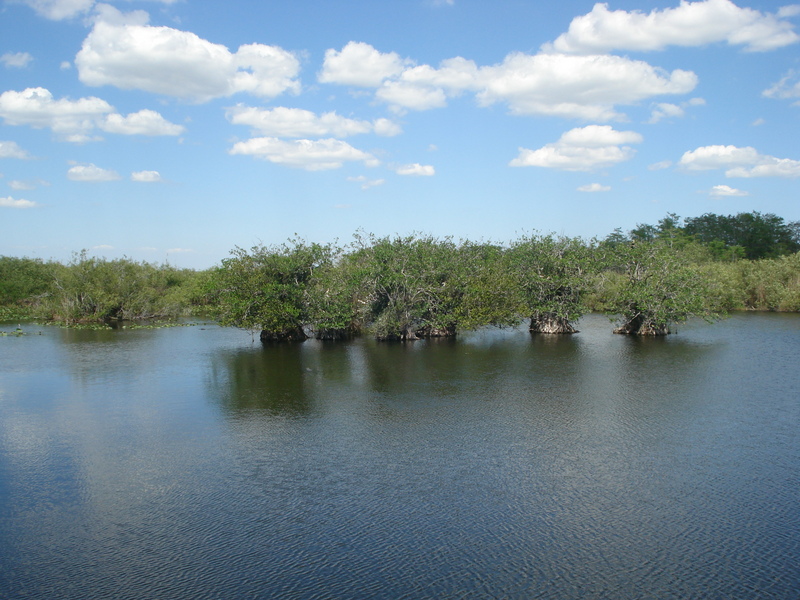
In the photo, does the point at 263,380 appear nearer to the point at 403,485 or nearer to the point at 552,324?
the point at 403,485

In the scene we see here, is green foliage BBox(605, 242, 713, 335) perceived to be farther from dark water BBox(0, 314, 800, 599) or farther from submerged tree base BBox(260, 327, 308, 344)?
submerged tree base BBox(260, 327, 308, 344)

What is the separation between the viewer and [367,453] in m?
13.7

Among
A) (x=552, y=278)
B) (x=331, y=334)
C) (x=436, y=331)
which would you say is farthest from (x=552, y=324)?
(x=331, y=334)

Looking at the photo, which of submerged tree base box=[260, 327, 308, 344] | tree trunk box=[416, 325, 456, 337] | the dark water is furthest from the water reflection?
tree trunk box=[416, 325, 456, 337]

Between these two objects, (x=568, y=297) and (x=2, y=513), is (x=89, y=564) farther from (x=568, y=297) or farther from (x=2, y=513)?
(x=568, y=297)

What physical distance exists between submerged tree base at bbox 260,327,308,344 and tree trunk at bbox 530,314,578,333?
48.6 feet

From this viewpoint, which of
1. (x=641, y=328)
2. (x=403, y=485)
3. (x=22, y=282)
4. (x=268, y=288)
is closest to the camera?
(x=403, y=485)

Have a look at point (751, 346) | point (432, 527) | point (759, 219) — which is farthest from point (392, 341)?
point (759, 219)

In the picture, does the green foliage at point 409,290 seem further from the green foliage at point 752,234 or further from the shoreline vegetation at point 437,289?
the green foliage at point 752,234

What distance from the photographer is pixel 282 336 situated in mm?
34344

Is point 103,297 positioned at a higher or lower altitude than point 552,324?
higher

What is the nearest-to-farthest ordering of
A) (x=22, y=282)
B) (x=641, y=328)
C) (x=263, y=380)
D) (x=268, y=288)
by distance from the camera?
(x=263, y=380), (x=268, y=288), (x=641, y=328), (x=22, y=282)

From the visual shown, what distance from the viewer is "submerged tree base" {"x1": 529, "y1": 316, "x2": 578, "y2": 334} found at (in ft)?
124

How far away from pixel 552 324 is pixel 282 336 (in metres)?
16.5
